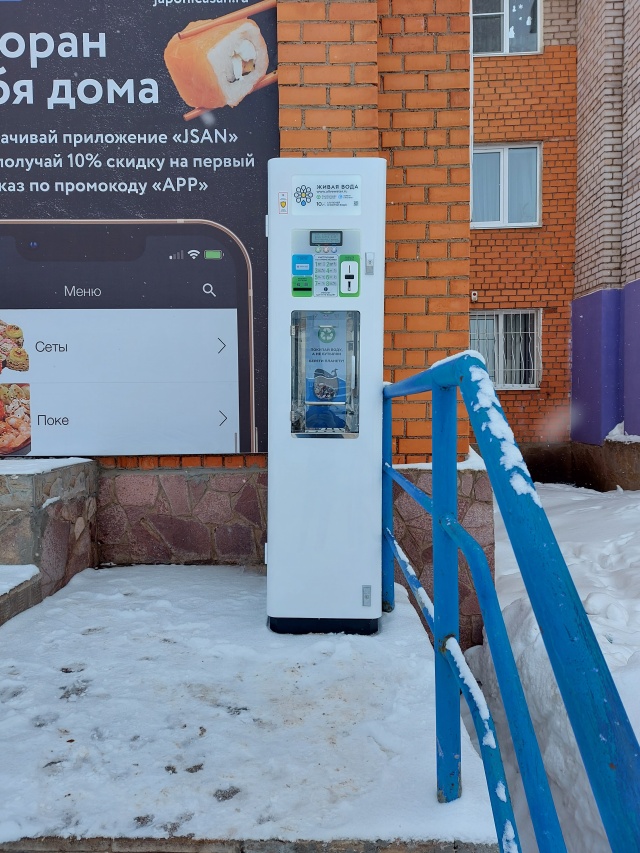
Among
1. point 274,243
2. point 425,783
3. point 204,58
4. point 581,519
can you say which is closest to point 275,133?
point 204,58

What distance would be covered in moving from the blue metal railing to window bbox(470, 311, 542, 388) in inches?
306

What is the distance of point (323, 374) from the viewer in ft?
7.58

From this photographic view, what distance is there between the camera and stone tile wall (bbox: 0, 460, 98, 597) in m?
2.65

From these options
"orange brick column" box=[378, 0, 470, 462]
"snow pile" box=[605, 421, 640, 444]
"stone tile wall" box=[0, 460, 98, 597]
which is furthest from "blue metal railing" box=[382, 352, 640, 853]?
"snow pile" box=[605, 421, 640, 444]

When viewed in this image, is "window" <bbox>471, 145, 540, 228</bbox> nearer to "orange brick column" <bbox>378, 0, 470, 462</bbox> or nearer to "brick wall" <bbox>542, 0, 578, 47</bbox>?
"brick wall" <bbox>542, 0, 578, 47</bbox>

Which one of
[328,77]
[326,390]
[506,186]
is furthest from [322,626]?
[506,186]

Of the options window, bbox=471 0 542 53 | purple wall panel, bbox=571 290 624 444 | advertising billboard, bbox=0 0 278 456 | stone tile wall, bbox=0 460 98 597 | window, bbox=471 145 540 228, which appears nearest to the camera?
A: stone tile wall, bbox=0 460 98 597

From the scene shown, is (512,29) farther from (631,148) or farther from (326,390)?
(326,390)

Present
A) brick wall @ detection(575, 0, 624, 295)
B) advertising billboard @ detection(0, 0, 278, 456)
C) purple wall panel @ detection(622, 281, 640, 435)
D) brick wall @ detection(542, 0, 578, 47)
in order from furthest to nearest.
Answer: brick wall @ detection(542, 0, 578, 47)
brick wall @ detection(575, 0, 624, 295)
purple wall panel @ detection(622, 281, 640, 435)
advertising billboard @ detection(0, 0, 278, 456)

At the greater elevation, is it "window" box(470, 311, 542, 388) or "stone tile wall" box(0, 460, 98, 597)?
"window" box(470, 311, 542, 388)

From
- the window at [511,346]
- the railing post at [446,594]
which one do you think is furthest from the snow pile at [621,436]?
the railing post at [446,594]

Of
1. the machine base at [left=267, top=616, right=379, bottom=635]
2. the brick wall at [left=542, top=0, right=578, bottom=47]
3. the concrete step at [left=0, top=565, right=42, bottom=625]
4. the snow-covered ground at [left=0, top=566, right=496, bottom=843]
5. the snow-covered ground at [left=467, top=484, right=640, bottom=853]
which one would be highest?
the brick wall at [left=542, top=0, right=578, bottom=47]

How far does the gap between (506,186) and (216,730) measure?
8.77 m

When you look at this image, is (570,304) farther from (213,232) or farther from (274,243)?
(274,243)
